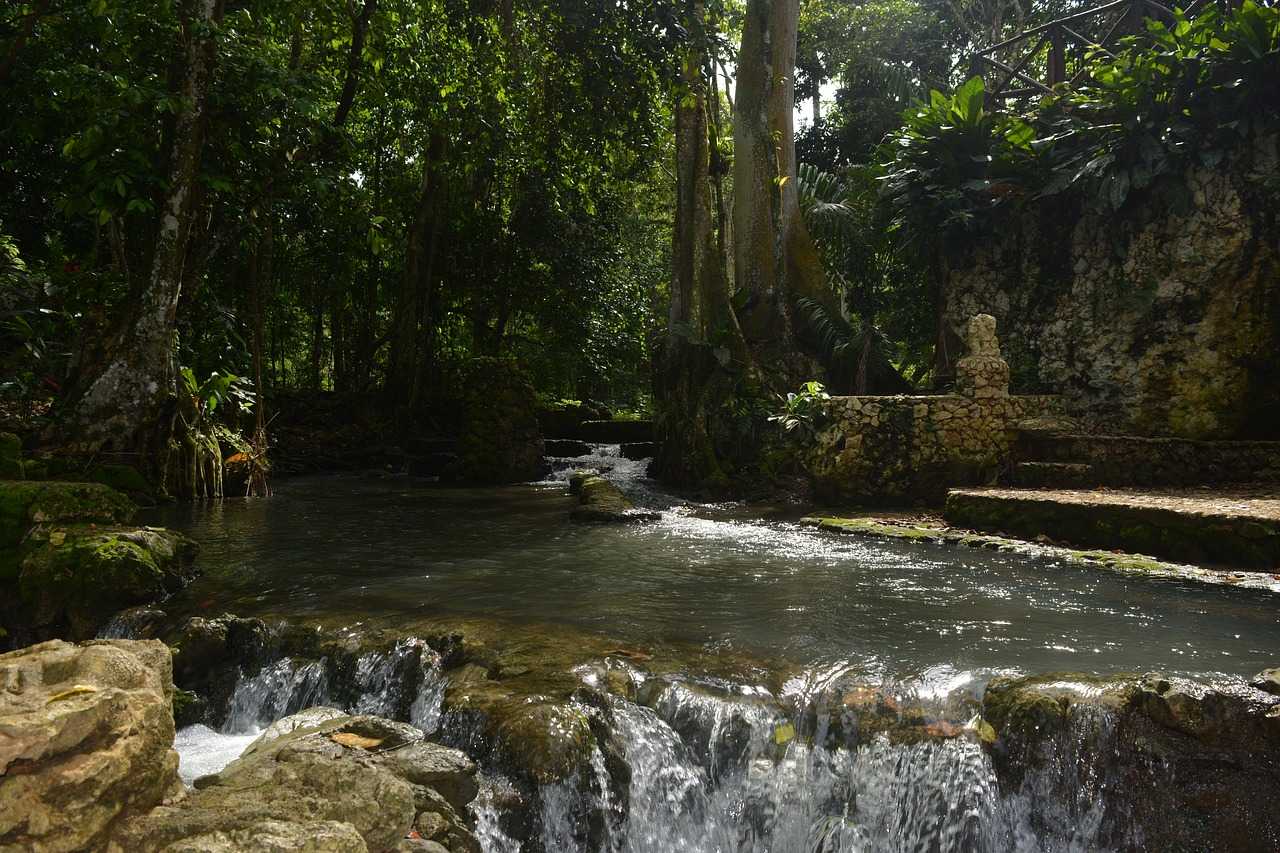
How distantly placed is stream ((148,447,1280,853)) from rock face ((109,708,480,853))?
406 millimetres

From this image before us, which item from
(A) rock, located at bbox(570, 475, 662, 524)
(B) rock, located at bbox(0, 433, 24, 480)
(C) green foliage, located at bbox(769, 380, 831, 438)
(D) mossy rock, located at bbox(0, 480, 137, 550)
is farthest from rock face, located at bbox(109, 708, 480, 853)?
(C) green foliage, located at bbox(769, 380, 831, 438)

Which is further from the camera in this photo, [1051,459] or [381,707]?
[1051,459]

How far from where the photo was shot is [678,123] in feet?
51.9

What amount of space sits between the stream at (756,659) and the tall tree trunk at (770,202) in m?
7.13

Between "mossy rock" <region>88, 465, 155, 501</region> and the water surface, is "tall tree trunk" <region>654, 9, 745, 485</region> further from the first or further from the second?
"mossy rock" <region>88, 465, 155, 501</region>

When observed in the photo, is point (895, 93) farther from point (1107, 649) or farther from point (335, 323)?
point (1107, 649)

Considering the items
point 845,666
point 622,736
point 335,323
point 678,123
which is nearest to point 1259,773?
point 845,666

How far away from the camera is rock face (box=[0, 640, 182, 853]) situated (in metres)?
→ 2.13

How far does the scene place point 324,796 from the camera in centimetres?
284

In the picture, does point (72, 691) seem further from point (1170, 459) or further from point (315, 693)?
point (1170, 459)

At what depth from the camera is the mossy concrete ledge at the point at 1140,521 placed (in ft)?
22.6

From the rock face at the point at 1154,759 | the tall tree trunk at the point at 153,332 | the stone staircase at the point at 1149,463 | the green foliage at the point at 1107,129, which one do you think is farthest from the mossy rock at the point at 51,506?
the green foliage at the point at 1107,129

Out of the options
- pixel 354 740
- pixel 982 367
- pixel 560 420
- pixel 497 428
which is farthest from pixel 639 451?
pixel 354 740

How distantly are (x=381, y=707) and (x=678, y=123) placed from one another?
526 inches
